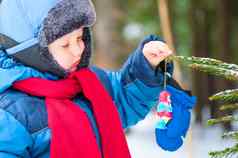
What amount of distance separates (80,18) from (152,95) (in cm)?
42

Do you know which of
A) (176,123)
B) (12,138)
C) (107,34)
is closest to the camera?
(12,138)

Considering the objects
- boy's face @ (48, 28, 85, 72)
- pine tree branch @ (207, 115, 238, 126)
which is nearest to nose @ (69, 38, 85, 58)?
boy's face @ (48, 28, 85, 72)

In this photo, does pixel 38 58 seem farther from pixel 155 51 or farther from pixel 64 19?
pixel 155 51

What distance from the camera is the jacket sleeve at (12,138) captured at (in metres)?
2.30

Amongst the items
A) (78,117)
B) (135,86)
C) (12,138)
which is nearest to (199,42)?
(135,86)

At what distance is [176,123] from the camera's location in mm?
2596

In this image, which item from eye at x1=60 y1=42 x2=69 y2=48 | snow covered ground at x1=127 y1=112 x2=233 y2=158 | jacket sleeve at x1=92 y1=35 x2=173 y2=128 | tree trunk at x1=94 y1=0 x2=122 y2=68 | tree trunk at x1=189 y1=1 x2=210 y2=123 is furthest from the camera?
tree trunk at x1=189 y1=1 x2=210 y2=123

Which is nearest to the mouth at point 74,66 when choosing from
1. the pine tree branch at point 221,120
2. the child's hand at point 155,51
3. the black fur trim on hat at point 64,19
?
the black fur trim on hat at point 64,19

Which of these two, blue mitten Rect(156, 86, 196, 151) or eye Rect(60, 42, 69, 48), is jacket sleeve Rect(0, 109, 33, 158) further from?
blue mitten Rect(156, 86, 196, 151)

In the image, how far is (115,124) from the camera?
2.58 metres

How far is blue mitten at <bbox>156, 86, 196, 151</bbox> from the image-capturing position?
2.59 meters

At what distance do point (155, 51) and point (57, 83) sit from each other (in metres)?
0.37

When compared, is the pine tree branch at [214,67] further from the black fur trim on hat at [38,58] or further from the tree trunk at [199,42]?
the tree trunk at [199,42]

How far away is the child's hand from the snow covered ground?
5.18m
